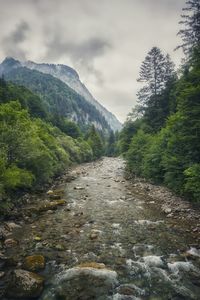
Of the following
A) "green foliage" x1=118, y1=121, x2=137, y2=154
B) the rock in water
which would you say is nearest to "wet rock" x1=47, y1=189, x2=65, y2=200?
the rock in water

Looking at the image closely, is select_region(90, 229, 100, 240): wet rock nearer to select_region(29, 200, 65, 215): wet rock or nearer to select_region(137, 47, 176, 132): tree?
select_region(29, 200, 65, 215): wet rock

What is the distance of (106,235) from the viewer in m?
15.6

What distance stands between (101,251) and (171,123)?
19062mm

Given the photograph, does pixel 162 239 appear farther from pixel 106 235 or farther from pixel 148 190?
pixel 148 190

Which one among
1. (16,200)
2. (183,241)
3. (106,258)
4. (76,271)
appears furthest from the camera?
(16,200)

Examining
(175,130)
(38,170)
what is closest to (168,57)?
(175,130)

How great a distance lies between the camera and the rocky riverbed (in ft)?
32.2

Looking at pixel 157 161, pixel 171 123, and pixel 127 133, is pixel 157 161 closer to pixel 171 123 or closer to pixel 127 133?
pixel 171 123

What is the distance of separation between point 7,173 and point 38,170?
10220 mm

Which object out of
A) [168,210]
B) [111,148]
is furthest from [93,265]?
[111,148]

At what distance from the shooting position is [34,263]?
A: 1159cm

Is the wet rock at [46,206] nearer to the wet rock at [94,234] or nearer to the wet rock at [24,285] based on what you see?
the wet rock at [94,234]

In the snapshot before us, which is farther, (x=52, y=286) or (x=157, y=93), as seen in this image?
(x=157, y=93)

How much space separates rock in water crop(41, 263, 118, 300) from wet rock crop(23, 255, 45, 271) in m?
1.10
